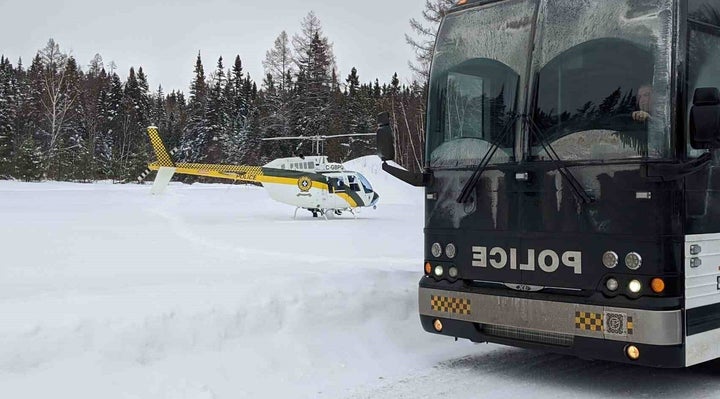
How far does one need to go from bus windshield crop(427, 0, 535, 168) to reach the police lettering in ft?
2.45

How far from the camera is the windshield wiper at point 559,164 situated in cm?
504

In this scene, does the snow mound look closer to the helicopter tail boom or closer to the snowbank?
the helicopter tail boom

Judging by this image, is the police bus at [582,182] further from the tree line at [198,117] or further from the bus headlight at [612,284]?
the tree line at [198,117]

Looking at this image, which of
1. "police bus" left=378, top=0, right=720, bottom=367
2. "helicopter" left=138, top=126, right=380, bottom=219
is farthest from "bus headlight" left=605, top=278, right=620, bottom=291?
"helicopter" left=138, top=126, right=380, bottom=219

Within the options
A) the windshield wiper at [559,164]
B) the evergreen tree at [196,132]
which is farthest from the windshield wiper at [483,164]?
the evergreen tree at [196,132]

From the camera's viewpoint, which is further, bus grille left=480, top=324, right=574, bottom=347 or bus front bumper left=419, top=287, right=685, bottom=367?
bus grille left=480, top=324, right=574, bottom=347

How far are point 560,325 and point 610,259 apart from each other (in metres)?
0.62

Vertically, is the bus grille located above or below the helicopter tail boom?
below

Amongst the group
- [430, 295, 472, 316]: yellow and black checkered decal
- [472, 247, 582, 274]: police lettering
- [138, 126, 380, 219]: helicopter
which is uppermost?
[138, 126, 380, 219]: helicopter

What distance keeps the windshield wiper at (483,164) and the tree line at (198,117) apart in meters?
43.1

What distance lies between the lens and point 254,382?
5.68m

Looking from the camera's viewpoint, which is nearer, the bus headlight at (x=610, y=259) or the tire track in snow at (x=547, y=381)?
the bus headlight at (x=610, y=259)

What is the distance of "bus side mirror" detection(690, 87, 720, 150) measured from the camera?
450cm

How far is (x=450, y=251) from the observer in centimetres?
591
